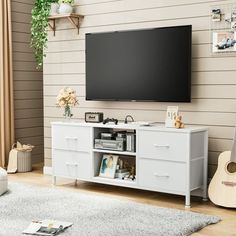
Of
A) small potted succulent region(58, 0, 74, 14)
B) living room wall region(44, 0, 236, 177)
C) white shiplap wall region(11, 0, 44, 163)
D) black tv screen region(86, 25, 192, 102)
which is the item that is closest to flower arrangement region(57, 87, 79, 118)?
black tv screen region(86, 25, 192, 102)

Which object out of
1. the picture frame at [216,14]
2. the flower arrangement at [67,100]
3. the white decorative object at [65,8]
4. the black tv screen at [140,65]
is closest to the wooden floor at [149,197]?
the flower arrangement at [67,100]

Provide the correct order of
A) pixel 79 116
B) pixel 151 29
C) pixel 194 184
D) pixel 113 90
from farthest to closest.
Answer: pixel 79 116, pixel 113 90, pixel 151 29, pixel 194 184

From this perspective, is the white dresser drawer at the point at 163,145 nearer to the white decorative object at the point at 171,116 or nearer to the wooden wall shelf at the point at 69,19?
the white decorative object at the point at 171,116

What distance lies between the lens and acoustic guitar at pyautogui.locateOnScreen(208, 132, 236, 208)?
4203 mm

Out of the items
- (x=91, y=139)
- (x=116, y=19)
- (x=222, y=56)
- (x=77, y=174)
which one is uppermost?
(x=116, y=19)

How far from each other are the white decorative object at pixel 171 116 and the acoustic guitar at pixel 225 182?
51 centimetres

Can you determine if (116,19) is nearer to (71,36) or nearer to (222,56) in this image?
(71,36)

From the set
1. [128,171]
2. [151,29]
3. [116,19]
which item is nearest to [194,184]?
[128,171]

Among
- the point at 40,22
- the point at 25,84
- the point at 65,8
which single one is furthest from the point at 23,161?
the point at 65,8

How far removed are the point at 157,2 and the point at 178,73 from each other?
787 mm

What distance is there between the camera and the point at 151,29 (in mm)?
4812

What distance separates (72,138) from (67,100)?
0.43 meters

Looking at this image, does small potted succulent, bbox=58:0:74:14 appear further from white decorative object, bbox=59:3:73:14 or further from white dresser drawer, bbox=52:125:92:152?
white dresser drawer, bbox=52:125:92:152

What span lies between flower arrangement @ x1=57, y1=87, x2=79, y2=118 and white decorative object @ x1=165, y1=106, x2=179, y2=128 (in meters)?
1.15
